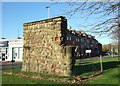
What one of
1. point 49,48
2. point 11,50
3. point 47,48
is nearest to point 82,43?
point 11,50

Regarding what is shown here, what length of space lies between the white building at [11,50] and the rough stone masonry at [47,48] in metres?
41.2

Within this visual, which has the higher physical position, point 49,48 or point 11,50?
point 11,50

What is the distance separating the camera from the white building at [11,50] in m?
62.3

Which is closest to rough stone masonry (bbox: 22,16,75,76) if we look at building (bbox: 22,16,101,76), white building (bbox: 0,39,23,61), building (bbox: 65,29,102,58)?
building (bbox: 22,16,101,76)

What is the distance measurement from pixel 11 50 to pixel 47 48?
149 ft

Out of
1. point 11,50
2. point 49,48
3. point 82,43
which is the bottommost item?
point 49,48

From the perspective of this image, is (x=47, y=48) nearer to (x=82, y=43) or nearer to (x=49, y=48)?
(x=49, y=48)

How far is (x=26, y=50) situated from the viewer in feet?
70.1

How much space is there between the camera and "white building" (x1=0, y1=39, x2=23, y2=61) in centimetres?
6233

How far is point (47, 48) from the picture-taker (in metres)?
19.1

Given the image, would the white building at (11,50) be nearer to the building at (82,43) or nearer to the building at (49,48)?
the building at (82,43)

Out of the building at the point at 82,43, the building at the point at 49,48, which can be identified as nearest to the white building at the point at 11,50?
the building at the point at 82,43

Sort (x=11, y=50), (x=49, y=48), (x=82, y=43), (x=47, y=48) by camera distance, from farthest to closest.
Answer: (x=82, y=43), (x=11, y=50), (x=47, y=48), (x=49, y=48)

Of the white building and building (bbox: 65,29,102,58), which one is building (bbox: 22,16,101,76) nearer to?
the white building
